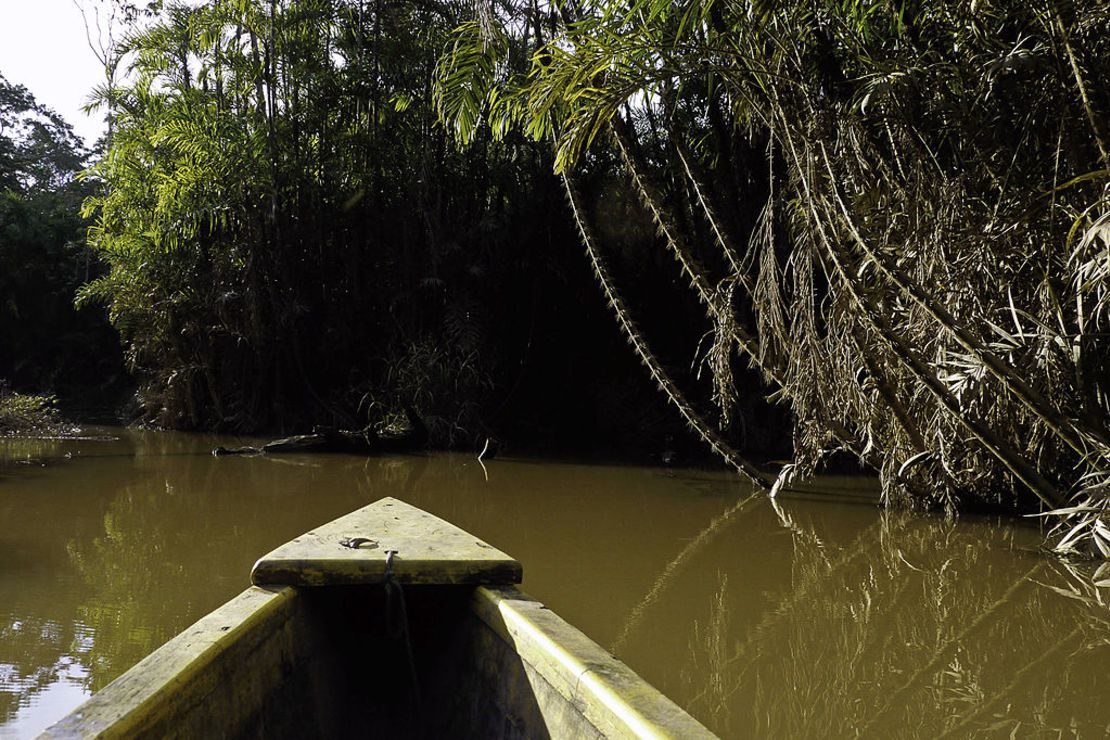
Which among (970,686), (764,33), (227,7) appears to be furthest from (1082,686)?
(227,7)

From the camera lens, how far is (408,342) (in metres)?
11.0

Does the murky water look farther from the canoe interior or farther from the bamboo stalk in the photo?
the canoe interior

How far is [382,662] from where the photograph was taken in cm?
280

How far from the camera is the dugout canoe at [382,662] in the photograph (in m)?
1.79

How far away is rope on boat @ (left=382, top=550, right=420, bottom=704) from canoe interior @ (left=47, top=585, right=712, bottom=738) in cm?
2

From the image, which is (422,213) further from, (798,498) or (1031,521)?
(1031,521)

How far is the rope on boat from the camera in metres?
2.60

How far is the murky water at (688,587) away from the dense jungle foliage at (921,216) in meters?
0.57

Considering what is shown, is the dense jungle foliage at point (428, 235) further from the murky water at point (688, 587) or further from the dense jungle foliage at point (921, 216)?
the murky water at point (688, 587)

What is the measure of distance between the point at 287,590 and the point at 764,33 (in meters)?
5.04

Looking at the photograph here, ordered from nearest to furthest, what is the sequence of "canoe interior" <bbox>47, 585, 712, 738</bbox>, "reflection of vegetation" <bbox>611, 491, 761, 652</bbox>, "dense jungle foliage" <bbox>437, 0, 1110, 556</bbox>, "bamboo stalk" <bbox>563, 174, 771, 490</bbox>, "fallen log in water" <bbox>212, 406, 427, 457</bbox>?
"canoe interior" <bbox>47, 585, 712, 738</bbox> < "reflection of vegetation" <bbox>611, 491, 761, 652</bbox> < "dense jungle foliage" <bbox>437, 0, 1110, 556</bbox> < "bamboo stalk" <bbox>563, 174, 771, 490</bbox> < "fallen log in water" <bbox>212, 406, 427, 457</bbox>

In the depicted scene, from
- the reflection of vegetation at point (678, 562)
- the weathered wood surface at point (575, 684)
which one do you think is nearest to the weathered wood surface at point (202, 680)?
the weathered wood surface at point (575, 684)

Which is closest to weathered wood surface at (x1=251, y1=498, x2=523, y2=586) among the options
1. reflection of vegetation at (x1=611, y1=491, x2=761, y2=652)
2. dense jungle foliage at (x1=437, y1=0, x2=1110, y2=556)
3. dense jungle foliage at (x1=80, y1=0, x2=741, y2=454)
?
reflection of vegetation at (x1=611, y1=491, x2=761, y2=652)

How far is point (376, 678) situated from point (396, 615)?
0.68 feet
